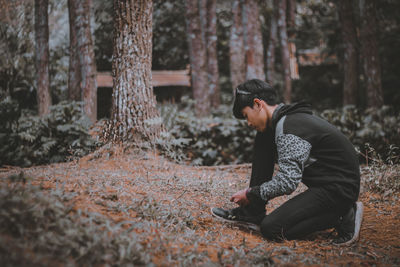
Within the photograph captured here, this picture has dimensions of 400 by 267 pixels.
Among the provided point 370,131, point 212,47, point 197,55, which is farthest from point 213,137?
point 212,47

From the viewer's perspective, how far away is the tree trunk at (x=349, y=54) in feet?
35.0

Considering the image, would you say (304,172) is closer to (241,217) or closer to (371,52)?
(241,217)

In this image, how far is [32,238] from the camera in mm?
1908

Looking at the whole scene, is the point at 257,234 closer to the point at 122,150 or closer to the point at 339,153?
the point at 339,153

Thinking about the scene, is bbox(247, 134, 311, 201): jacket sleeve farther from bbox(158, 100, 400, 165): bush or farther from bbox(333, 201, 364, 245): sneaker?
bbox(158, 100, 400, 165): bush

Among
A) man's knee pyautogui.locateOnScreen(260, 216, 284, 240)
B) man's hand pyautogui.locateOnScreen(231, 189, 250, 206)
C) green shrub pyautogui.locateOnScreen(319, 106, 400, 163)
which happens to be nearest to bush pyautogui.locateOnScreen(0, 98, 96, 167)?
man's hand pyautogui.locateOnScreen(231, 189, 250, 206)

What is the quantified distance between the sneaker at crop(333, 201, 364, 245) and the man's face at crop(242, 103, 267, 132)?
3.93ft

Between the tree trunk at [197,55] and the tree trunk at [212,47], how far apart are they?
1419 mm

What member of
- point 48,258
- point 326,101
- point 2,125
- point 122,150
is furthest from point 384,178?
point 326,101

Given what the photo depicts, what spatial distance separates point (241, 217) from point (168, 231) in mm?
903

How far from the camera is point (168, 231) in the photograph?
9.14ft

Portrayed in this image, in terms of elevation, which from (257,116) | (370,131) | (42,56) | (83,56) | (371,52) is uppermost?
(371,52)

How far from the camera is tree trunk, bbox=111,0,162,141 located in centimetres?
521

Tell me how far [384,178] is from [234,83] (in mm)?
6677
